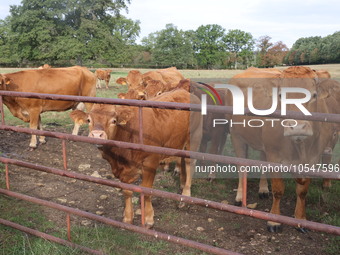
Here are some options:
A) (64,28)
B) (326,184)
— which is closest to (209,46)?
(64,28)

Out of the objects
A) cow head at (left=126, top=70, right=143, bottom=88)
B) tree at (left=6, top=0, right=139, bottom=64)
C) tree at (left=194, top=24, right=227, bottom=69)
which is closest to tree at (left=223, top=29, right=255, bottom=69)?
tree at (left=194, top=24, right=227, bottom=69)

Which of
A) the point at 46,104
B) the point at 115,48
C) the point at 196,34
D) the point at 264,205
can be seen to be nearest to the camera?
the point at 264,205

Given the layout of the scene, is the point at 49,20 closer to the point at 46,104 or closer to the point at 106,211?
the point at 46,104

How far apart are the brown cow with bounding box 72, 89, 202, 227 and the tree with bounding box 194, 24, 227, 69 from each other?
88473 millimetres

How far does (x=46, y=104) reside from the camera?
7.91 meters

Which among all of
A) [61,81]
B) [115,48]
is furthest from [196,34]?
[61,81]

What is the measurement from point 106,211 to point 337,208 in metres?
2.92

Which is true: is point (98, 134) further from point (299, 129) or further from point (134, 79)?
point (134, 79)

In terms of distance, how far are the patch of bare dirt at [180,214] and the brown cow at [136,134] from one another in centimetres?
44

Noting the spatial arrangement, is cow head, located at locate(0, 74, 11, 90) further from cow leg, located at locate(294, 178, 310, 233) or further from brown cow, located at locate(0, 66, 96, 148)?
cow leg, located at locate(294, 178, 310, 233)

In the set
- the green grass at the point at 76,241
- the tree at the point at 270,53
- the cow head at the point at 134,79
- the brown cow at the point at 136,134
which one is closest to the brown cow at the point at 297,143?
the brown cow at the point at 136,134

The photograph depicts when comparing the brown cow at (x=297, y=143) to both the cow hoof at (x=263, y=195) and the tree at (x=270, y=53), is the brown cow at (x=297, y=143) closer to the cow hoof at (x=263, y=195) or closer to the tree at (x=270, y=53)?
the cow hoof at (x=263, y=195)

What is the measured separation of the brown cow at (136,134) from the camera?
3.33m

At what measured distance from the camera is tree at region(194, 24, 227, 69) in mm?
94312
